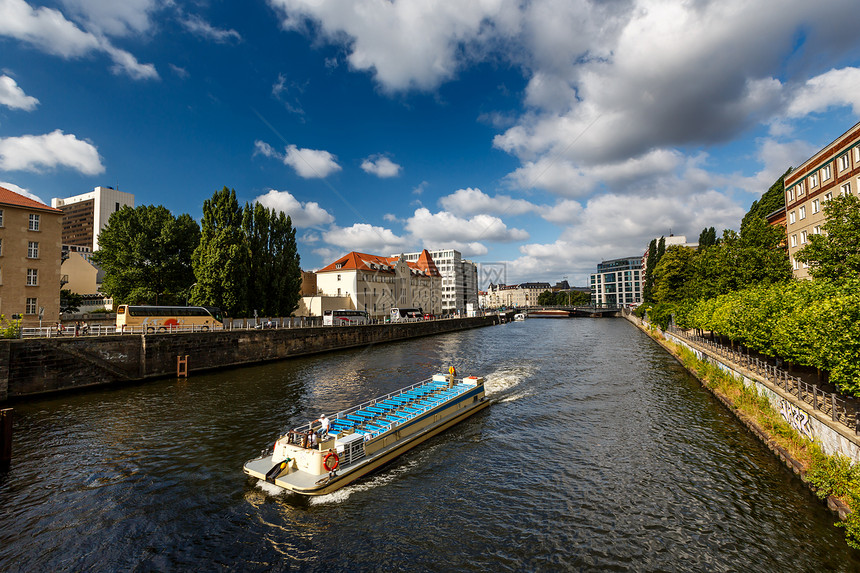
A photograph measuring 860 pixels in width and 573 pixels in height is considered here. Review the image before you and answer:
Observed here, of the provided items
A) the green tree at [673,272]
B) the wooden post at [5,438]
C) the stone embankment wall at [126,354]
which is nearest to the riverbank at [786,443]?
the wooden post at [5,438]

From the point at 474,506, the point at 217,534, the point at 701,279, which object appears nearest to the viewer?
the point at 217,534

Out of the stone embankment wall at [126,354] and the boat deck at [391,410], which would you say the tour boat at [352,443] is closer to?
the boat deck at [391,410]

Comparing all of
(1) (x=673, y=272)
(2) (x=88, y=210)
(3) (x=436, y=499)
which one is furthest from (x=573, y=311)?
(2) (x=88, y=210)

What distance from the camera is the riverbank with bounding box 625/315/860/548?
11977 millimetres

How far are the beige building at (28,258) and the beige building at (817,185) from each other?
67522 mm

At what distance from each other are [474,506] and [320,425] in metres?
7.43

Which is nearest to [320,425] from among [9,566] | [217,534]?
[217,534]

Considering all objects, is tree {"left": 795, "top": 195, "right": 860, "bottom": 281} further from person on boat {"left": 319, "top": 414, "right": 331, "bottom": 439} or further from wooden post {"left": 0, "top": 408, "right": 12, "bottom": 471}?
wooden post {"left": 0, "top": 408, "right": 12, "bottom": 471}

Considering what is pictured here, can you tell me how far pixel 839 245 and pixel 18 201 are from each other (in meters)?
67.0

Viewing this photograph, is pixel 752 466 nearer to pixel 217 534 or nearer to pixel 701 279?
pixel 217 534

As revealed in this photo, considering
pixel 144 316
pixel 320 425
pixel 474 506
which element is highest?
pixel 144 316

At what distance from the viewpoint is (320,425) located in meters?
17.1

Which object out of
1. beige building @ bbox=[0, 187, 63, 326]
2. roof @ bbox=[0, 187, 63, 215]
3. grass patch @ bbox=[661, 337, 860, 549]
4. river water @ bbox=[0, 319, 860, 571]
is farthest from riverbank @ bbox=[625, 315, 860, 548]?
roof @ bbox=[0, 187, 63, 215]

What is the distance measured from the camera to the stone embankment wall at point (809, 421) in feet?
40.5
